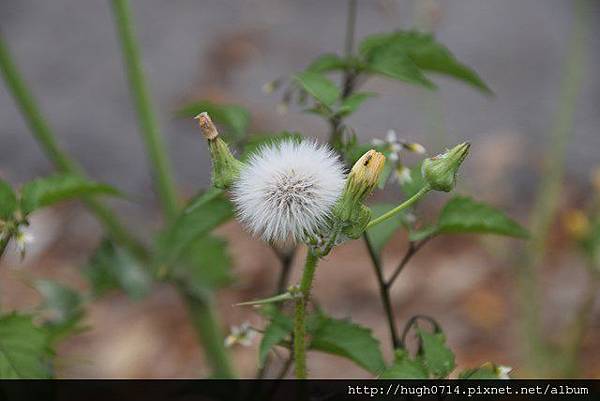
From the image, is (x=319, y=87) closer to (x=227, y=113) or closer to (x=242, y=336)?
(x=227, y=113)

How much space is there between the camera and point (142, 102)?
2.15 m

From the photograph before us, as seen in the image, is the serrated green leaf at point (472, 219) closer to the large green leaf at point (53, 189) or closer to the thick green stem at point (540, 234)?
the large green leaf at point (53, 189)

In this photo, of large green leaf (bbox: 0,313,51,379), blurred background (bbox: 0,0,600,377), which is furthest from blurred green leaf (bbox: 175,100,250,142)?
blurred background (bbox: 0,0,600,377)

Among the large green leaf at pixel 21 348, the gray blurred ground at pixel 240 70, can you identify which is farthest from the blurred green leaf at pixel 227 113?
the gray blurred ground at pixel 240 70

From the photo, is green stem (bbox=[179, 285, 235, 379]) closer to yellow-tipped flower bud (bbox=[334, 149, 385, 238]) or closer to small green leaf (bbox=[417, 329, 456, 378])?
small green leaf (bbox=[417, 329, 456, 378])

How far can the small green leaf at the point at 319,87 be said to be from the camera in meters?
1.41

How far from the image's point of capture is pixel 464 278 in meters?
3.19

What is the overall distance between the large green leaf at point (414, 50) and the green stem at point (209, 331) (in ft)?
3.06

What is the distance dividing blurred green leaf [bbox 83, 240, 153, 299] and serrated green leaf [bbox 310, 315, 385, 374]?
81cm

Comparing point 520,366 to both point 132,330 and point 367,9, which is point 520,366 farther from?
point 367,9

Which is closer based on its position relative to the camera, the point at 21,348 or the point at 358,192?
the point at 358,192

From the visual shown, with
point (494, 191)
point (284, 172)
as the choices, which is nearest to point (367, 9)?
point (494, 191)

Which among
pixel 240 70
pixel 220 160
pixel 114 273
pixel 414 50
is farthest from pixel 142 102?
pixel 240 70

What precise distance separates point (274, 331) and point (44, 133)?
3.43 ft
